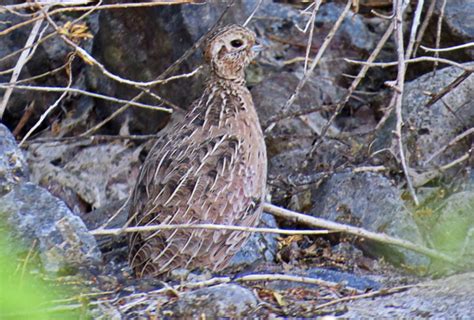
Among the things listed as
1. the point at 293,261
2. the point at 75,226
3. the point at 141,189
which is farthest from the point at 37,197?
the point at 293,261

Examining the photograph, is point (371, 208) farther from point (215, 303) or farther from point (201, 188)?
point (215, 303)

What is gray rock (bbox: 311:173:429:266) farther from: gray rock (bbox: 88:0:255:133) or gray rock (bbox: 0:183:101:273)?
gray rock (bbox: 0:183:101:273)

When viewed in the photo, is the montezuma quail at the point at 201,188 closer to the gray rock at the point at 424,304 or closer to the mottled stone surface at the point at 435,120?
the gray rock at the point at 424,304

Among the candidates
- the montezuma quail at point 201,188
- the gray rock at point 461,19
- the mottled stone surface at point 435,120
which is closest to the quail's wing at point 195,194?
the montezuma quail at point 201,188

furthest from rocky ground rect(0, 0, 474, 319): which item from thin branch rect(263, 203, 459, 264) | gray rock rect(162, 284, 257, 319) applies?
thin branch rect(263, 203, 459, 264)

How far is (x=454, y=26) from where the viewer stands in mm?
8383

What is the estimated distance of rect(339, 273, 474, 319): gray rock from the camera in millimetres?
4422

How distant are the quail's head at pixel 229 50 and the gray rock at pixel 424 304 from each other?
2.18 m

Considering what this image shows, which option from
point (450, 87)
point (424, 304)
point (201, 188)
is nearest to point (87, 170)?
point (201, 188)

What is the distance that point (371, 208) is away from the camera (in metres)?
6.77

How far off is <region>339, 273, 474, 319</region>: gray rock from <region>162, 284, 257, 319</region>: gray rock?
45 cm

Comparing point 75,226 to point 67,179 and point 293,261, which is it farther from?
point 67,179

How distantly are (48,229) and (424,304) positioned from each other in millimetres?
1775

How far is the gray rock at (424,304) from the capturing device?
174 inches
